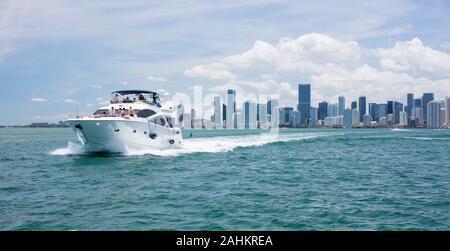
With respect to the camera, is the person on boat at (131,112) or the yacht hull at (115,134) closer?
the yacht hull at (115,134)

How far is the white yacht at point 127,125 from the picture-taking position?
2761 centimetres

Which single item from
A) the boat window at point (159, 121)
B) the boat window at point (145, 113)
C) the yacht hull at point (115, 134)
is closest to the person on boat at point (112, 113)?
the yacht hull at point (115, 134)

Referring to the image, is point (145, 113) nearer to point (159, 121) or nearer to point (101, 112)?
point (159, 121)

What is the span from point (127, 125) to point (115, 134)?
1.06 m

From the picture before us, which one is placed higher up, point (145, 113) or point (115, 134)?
point (145, 113)

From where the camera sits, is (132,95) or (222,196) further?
(132,95)

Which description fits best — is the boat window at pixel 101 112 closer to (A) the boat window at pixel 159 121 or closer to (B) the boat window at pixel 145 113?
(B) the boat window at pixel 145 113

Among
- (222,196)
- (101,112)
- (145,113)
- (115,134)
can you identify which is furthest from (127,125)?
(222,196)

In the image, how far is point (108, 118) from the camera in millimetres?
27188

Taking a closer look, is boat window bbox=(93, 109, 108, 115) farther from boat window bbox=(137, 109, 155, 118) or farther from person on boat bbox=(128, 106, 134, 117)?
boat window bbox=(137, 109, 155, 118)

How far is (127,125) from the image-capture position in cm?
2819
